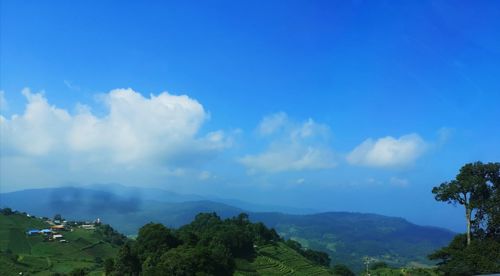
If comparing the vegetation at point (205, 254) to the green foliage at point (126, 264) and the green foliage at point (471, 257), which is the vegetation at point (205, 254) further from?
the green foliage at point (471, 257)

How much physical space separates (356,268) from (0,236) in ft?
417

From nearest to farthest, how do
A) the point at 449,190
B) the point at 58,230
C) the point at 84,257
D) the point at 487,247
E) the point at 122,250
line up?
1. the point at 487,247
2. the point at 449,190
3. the point at 122,250
4. the point at 84,257
5. the point at 58,230

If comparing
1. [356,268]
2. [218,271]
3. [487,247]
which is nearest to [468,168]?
[487,247]

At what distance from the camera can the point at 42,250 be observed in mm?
97750

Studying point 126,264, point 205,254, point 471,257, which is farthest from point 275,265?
point 471,257

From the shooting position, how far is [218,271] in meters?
42.6

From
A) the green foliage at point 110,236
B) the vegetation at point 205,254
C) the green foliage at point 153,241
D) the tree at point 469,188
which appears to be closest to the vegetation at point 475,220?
the tree at point 469,188

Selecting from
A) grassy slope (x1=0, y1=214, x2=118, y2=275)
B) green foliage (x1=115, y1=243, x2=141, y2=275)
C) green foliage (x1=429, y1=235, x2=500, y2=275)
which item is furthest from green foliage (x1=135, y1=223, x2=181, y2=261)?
green foliage (x1=429, y1=235, x2=500, y2=275)

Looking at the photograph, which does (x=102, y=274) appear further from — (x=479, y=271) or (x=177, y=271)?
(x=479, y=271)

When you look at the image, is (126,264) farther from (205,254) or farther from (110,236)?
(110,236)

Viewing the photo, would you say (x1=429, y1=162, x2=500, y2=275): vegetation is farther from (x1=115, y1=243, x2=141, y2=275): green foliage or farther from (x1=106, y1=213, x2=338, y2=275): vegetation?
(x1=115, y1=243, x2=141, y2=275): green foliage

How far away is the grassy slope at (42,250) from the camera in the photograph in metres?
79.8

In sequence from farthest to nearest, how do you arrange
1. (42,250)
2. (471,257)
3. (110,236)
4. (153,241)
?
(110,236), (42,250), (153,241), (471,257)

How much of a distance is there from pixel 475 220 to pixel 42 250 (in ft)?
284
